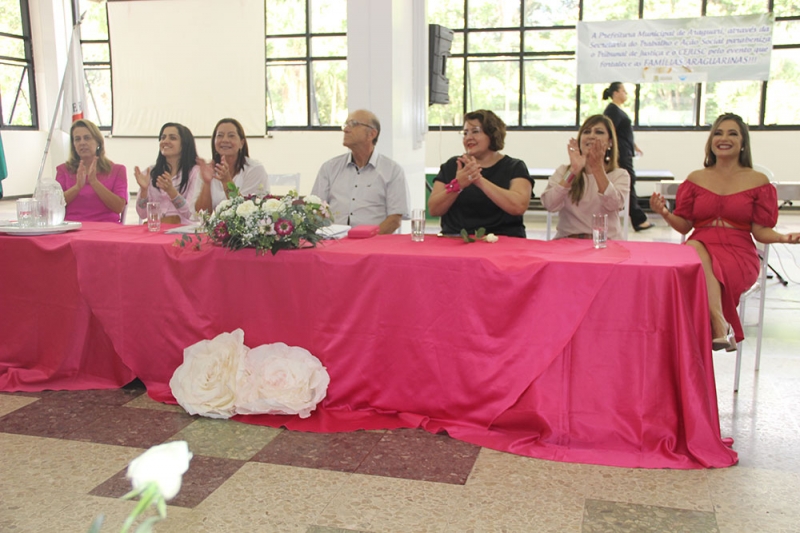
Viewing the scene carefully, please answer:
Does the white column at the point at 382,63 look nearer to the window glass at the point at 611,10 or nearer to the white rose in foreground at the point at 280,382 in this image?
the white rose in foreground at the point at 280,382

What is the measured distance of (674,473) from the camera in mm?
2297

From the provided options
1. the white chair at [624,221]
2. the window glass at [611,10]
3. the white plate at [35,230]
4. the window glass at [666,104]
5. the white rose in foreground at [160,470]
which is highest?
the window glass at [611,10]

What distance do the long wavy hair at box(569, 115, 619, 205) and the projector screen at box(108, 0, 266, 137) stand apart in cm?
868

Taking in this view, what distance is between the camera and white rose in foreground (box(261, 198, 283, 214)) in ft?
9.06

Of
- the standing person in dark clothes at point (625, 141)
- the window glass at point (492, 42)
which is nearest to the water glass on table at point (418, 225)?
the standing person in dark clothes at point (625, 141)

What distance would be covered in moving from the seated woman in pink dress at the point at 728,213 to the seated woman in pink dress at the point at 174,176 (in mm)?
2300

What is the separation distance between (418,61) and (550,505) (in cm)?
421

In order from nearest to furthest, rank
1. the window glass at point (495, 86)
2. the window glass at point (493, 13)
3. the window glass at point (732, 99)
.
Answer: the window glass at point (732, 99) < the window glass at point (493, 13) < the window glass at point (495, 86)

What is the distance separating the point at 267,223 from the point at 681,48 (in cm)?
869

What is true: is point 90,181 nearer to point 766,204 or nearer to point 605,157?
point 605,157

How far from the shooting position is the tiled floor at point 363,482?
6.62 feet

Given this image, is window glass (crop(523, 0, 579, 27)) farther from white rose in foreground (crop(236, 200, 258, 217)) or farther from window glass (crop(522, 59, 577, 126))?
white rose in foreground (crop(236, 200, 258, 217))

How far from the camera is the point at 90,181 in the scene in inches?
157

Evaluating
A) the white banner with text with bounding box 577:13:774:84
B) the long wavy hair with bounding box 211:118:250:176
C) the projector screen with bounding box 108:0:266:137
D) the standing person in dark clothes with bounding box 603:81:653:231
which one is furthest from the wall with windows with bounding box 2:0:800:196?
the long wavy hair with bounding box 211:118:250:176
